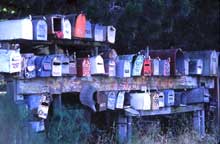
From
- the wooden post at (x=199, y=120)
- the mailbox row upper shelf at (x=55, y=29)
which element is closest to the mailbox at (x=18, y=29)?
the mailbox row upper shelf at (x=55, y=29)

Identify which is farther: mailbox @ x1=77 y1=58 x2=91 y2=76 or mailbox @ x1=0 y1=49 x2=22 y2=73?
mailbox @ x1=77 y1=58 x2=91 y2=76

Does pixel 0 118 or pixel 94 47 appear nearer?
pixel 0 118

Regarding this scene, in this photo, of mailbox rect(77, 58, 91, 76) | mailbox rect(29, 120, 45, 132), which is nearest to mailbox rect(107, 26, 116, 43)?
mailbox rect(77, 58, 91, 76)

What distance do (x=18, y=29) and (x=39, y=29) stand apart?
323 mm

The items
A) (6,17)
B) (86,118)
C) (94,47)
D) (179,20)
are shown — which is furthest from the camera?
(179,20)

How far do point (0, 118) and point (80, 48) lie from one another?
2215 mm

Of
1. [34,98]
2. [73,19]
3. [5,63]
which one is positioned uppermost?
[73,19]

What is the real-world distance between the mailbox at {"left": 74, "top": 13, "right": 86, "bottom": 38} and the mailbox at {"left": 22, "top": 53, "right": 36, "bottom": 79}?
91cm

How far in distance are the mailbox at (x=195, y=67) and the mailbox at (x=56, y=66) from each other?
9.66 ft

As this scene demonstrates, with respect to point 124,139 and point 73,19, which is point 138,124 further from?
point 73,19

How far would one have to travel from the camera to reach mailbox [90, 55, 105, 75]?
7.28 m

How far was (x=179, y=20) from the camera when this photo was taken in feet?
30.6

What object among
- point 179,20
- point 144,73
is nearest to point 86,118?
point 144,73

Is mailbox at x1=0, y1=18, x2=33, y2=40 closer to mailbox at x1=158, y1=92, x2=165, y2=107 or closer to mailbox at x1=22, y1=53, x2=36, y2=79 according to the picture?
mailbox at x1=22, y1=53, x2=36, y2=79
